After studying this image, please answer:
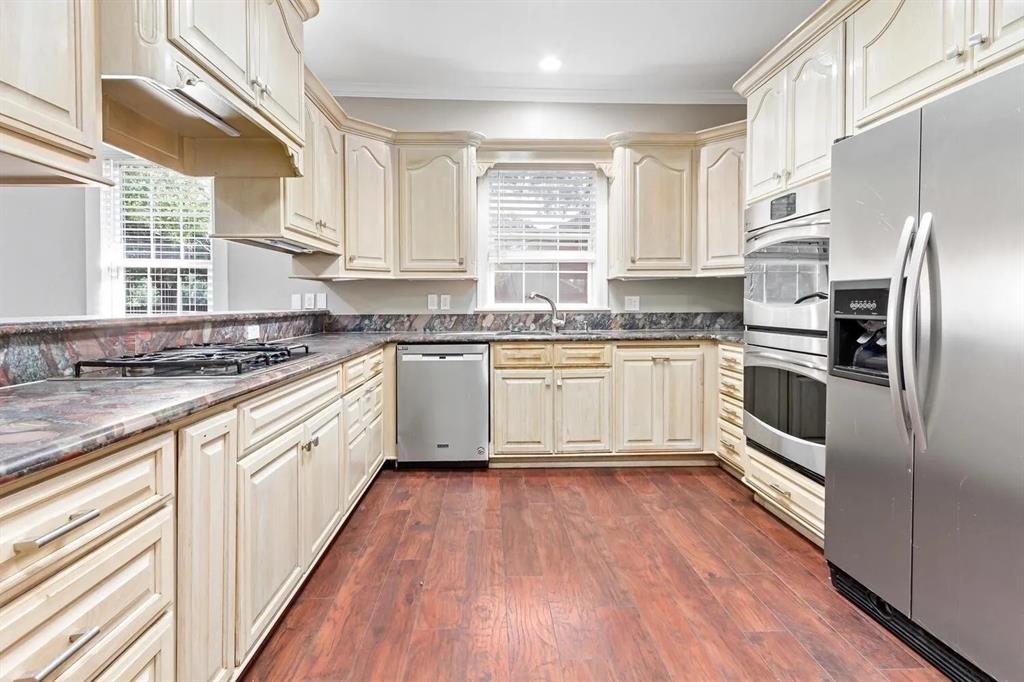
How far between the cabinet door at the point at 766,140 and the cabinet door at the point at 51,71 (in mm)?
2773

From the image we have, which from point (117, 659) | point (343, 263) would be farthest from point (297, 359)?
point (343, 263)

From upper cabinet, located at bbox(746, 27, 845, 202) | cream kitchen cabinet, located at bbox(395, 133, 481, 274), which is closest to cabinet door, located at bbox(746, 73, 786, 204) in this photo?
upper cabinet, located at bbox(746, 27, 845, 202)

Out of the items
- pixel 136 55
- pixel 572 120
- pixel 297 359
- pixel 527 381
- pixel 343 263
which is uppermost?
pixel 572 120

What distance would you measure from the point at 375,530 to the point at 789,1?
360cm

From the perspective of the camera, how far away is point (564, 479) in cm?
345

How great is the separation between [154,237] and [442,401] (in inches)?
96.2

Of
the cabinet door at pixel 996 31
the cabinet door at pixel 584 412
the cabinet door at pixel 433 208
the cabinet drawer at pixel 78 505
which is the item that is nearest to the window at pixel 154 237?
the cabinet door at pixel 433 208

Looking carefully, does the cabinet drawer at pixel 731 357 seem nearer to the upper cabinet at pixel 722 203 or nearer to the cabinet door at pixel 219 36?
the upper cabinet at pixel 722 203

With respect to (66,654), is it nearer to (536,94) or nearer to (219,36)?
(219,36)

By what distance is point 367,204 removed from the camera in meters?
3.68

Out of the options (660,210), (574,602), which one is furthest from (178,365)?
(660,210)

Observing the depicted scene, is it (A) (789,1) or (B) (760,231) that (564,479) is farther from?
(A) (789,1)

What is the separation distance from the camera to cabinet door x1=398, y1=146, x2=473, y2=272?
379 centimetres

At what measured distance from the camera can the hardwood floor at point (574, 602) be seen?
1.62 meters
